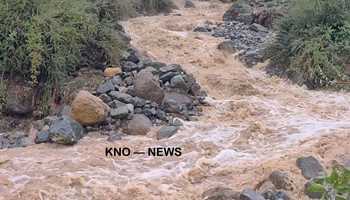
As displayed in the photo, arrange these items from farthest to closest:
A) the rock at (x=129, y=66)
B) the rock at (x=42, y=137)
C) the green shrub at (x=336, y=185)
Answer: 1. the rock at (x=129, y=66)
2. the rock at (x=42, y=137)
3. the green shrub at (x=336, y=185)

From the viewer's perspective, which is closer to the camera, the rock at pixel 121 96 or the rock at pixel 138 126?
the rock at pixel 138 126

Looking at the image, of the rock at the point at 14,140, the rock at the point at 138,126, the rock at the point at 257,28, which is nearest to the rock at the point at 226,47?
the rock at the point at 257,28

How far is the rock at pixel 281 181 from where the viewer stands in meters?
4.64

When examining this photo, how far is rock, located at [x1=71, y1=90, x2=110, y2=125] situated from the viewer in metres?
6.05

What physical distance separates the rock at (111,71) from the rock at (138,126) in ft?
4.63

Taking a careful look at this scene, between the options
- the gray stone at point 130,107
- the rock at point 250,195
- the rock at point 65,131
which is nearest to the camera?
the rock at point 250,195

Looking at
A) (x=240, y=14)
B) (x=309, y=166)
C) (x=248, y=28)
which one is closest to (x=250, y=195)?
(x=309, y=166)

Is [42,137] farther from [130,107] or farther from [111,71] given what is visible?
[111,71]

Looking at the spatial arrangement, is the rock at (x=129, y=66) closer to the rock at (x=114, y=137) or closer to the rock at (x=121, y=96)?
the rock at (x=121, y=96)

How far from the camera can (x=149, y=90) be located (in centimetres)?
687

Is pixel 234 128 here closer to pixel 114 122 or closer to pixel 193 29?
pixel 114 122

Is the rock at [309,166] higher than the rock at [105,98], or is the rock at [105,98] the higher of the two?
the rock at [105,98]

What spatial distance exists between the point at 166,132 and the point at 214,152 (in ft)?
2.53

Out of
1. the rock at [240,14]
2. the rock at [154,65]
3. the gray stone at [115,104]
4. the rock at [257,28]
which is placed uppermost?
the rock at [240,14]
